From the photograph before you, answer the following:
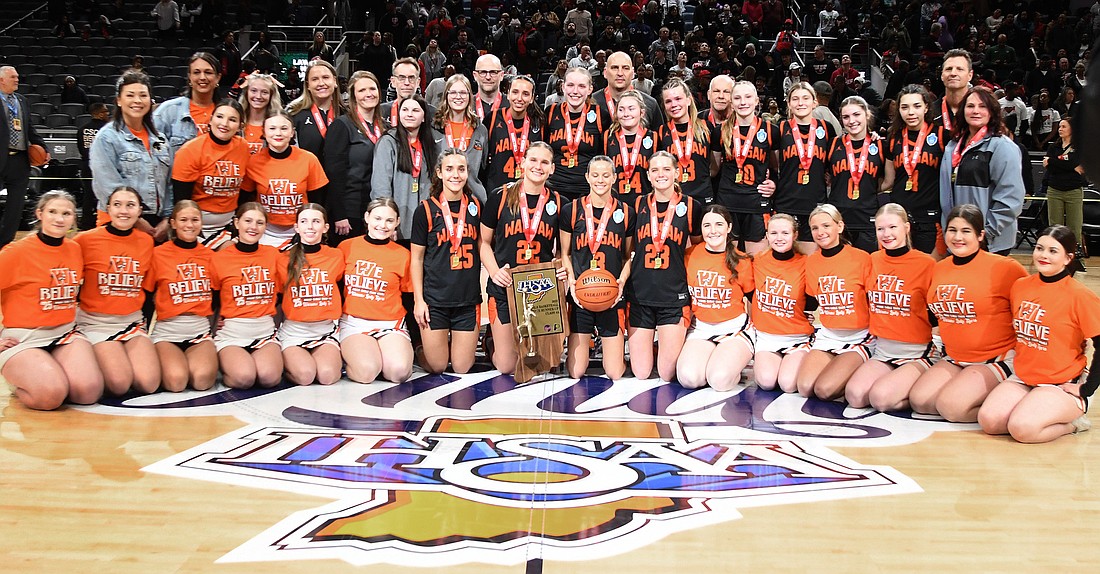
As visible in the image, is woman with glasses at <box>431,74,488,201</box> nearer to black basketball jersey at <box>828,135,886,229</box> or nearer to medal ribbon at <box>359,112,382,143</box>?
medal ribbon at <box>359,112,382,143</box>

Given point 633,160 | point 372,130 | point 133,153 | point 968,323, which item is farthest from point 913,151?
point 133,153

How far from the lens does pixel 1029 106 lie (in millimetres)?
13539

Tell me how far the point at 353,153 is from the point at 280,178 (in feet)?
1.71

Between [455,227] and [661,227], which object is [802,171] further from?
[455,227]

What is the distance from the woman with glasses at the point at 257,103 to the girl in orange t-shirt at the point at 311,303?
0.75 m

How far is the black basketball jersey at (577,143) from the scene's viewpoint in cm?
672

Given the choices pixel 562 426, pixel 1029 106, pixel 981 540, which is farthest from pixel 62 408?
pixel 1029 106

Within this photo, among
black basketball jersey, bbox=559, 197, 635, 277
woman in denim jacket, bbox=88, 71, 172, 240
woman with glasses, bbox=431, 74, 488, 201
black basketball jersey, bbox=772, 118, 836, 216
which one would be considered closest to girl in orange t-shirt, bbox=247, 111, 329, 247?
woman in denim jacket, bbox=88, 71, 172, 240

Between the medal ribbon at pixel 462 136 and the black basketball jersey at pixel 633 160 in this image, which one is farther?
the black basketball jersey at pixel 633 160

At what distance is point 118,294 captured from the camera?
5312mm

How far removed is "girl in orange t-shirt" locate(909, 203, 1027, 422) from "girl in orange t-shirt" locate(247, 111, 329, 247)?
381 centimetres

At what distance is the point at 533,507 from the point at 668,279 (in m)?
2.42

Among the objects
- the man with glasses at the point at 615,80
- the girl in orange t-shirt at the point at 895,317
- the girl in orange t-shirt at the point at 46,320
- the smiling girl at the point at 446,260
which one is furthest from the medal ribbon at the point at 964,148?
the girl in orange t-shirt at the point at 46,320

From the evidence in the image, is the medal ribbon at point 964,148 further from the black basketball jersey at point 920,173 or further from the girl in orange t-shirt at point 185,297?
the girl in orange t-shirt at point 185,297
